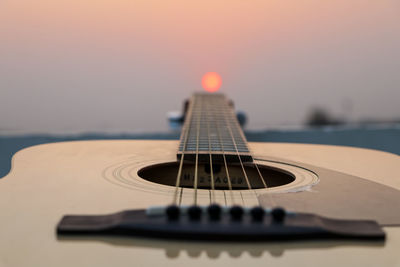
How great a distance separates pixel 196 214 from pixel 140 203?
108 millimetres

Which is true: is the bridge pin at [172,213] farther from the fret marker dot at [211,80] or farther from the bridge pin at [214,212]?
the fret marker dot at [211,80]

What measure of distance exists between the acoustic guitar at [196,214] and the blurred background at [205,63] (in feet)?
3.02

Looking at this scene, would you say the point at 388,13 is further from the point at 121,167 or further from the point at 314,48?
the point at 121,167

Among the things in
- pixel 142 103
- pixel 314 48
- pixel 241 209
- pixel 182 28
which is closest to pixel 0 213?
pixel 241 209

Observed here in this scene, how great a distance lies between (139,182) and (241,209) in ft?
0.77

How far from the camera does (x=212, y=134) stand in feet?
2.92

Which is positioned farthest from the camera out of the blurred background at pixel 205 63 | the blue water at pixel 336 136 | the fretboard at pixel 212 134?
the blurred background at pixel 205 63

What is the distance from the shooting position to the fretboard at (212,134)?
72 cm

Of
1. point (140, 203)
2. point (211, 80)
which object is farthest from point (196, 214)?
point (211, 80)

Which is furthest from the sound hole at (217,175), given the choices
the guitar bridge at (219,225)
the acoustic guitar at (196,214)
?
the guitar bridge at (219,225)

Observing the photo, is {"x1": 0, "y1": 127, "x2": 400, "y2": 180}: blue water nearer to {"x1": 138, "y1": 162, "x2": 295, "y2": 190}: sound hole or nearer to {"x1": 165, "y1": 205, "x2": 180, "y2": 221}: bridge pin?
{"x1": 138, "y1": 162, "x2": 295, "y2": 190}: sound hole

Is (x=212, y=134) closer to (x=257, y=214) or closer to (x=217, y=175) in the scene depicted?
(x=217, y=175)

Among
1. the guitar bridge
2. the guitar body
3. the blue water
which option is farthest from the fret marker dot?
the guitar bridge

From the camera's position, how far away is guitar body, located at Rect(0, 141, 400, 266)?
0.94 ft
